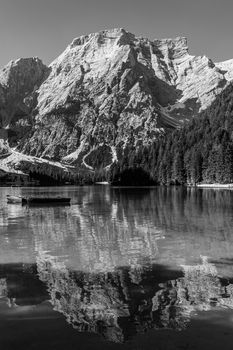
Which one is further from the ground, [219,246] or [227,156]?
[227,156]

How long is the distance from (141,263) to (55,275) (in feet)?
20.6

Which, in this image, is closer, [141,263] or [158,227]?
[141,263]

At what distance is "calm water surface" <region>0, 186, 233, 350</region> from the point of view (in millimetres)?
15789

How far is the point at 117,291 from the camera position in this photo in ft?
71.2

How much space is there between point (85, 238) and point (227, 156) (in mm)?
169522

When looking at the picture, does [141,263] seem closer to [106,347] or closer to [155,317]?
[155,317]

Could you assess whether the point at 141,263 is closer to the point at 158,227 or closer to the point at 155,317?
the point at 155,317

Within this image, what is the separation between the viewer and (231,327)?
650 inches

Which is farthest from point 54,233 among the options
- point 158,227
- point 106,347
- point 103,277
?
point 106,347

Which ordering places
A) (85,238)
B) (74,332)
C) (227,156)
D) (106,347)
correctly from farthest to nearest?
(227,156) → (85,238) → (74,332) → (106,347)

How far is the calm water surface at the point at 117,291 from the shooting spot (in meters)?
15.8

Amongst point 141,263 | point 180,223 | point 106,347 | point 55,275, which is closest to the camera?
point 106,347

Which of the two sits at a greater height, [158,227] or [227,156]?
[227,156]

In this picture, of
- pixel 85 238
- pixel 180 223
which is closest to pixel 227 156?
pixel 180 223
